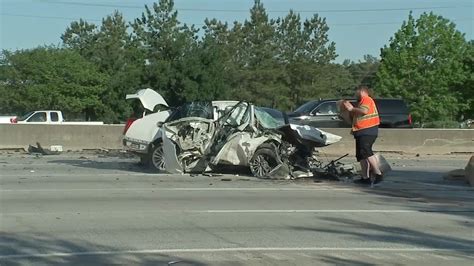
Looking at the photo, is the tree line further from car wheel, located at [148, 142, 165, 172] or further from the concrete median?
car wheel, located at [148, 142, 165, 172]

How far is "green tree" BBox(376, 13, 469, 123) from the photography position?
6216 cm

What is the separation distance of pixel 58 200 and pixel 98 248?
415cm

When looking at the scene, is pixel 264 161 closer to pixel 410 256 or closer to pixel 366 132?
A: pixel 366 132

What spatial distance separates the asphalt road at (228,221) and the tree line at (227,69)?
41781mm

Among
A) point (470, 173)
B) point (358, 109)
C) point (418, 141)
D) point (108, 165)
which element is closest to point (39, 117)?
A: point (108, 165)

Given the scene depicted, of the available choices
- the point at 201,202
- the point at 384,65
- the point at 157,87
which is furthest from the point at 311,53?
the point at 201,202

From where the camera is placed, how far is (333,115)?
26266 mm

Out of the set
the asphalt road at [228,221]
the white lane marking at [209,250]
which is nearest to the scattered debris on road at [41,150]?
the asphalt road at [228,221]

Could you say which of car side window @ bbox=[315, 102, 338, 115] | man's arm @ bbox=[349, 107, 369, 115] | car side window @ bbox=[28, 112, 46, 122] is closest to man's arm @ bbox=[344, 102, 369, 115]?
man's arm @ bbox=[349, 107, 369, 115]

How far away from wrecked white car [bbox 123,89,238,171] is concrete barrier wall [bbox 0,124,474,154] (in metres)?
7.19

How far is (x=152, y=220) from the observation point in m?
9.92

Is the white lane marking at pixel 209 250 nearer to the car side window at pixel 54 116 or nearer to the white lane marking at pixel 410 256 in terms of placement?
the white lane marking at pixel 410 256

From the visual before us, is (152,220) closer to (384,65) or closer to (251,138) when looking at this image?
(251,138)

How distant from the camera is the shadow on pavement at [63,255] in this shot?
733cm
